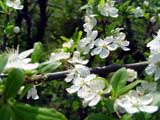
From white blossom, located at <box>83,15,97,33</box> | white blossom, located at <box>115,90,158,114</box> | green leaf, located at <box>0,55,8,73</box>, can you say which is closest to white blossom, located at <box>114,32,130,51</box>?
white blossom, located at <box>83,15,97,33</box>

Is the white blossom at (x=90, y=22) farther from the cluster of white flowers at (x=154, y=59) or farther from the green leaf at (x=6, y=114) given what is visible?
the green leaf at (x=6, y=114)

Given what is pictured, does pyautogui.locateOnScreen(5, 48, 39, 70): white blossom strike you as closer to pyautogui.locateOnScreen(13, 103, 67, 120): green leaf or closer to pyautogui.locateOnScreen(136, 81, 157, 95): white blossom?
pyautogui.locateOnScreen(13, 103, 67, 120): green leaf

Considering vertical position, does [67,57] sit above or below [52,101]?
above

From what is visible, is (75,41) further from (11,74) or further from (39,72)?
(11,74)

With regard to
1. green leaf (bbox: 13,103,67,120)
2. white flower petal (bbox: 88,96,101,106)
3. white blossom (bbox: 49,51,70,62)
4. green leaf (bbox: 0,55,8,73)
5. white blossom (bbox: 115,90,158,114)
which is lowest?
white flower petal (bbox: 88,96,101,106)

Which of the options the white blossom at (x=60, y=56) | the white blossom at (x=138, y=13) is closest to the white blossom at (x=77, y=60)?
the white blossom at (x=60, y=56)

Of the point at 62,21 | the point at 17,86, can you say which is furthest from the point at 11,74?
the point at 62,21

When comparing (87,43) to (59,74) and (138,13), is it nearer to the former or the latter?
(59,74)

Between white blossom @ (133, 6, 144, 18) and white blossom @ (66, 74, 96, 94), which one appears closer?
white blossom @ (66, 74, 96, 94)
